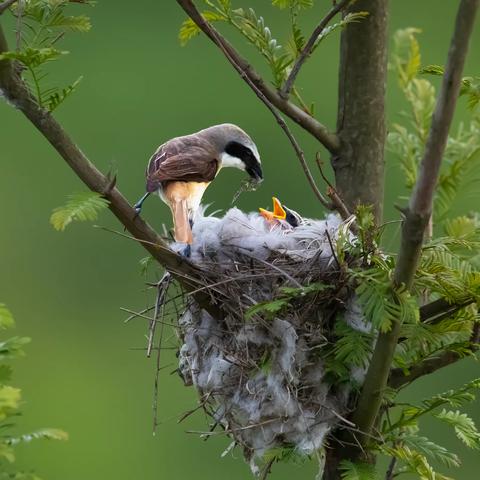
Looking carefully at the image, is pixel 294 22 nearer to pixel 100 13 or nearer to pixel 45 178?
pixel 45 178

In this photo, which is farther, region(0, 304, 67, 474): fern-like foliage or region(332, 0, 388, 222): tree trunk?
region(332, 0, 388, 222): tree trunk

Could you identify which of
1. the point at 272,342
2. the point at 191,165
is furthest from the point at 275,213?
the point at 272,342

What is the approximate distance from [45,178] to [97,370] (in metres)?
1.65

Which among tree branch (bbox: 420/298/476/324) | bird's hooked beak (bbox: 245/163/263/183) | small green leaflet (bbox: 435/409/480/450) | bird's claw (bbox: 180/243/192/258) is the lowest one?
bird's hooked beak (bbox: 245/163/263/183)

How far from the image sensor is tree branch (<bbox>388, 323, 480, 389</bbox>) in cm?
262

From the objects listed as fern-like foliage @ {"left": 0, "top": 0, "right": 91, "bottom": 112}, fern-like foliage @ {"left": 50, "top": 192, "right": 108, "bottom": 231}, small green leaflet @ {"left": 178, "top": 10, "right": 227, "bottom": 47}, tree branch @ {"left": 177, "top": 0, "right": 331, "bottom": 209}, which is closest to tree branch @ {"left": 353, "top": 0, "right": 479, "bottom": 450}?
tree branch @ {"left": 177, "top": 0, "right": 331, "bottom": 209}

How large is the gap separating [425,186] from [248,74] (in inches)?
25.5

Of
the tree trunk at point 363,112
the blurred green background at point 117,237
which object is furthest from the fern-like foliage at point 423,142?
the blurred green background at point 117,237

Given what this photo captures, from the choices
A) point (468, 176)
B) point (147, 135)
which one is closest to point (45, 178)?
point (147, 135)

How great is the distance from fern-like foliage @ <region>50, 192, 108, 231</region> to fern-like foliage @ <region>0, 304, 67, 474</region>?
0.68ft

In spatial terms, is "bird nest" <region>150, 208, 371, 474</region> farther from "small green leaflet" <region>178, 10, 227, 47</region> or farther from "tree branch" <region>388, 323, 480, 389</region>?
"small green leaflet" <region>178, 10, 227, 47</region>

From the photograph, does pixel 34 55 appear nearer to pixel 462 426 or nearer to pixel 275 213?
pixel 462 426

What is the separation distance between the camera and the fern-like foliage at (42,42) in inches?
90.7

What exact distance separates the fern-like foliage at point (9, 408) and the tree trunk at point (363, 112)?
111 cm
